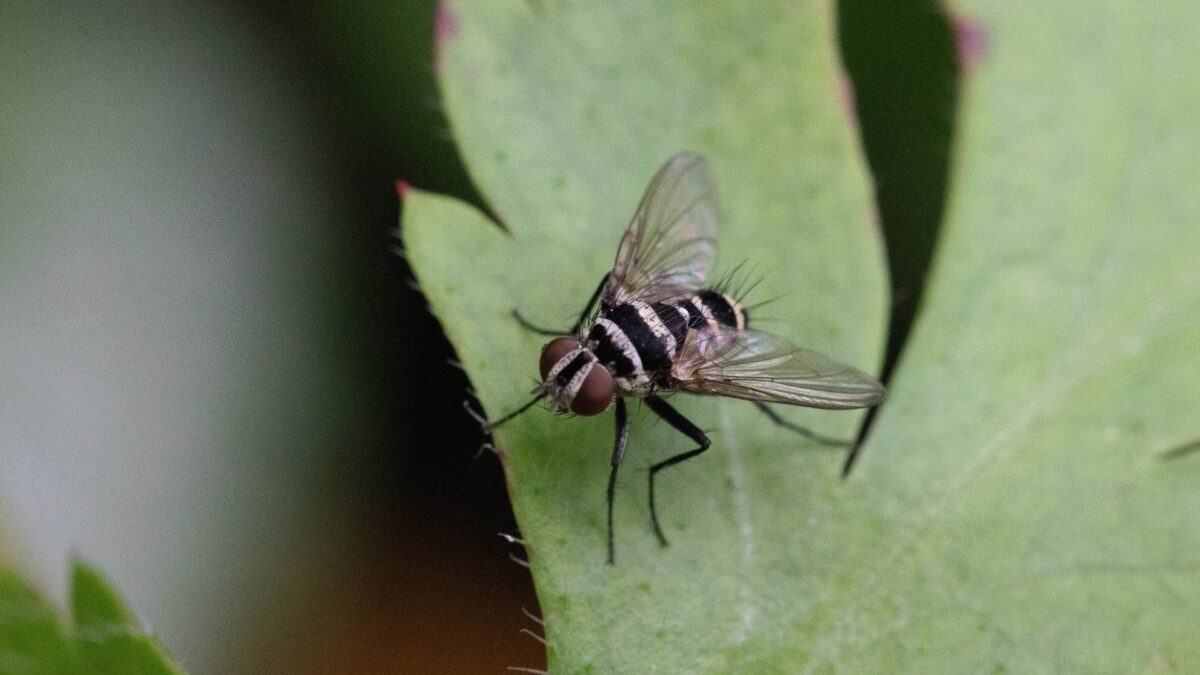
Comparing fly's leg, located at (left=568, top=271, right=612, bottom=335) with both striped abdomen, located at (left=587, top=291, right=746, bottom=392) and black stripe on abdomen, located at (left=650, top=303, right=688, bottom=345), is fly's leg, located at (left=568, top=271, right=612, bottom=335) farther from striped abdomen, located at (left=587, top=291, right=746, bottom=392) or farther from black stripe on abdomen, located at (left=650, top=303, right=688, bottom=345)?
black stripe on abdomen, located at (left=650, top=303, right=688, bottom=345)

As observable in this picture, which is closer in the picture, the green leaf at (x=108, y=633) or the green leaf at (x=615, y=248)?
the green leaf at (x=108, y=633)

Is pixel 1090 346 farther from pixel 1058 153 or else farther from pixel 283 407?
pixel 283 407

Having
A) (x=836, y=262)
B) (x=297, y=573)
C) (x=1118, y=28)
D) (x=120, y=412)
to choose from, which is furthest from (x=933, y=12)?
(x=120, y=412)

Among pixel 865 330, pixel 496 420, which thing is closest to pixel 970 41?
pixel 865 330

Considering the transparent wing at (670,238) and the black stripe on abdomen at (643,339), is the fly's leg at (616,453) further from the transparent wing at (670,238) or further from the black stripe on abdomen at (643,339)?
the transparent wing at (670,238)

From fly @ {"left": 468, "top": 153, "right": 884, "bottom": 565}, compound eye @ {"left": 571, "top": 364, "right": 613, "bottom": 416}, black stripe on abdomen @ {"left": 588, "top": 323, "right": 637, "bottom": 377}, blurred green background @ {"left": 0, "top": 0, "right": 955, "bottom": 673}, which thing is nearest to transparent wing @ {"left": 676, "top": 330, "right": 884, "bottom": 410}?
fly @ {"left": 468, "top": 153, "right": 884, "bottom": 565}

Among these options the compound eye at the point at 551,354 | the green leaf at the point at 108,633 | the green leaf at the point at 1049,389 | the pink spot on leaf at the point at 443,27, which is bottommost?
the green leaf at the point at 1049,389

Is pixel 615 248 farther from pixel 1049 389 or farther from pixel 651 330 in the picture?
pixel 1049 389

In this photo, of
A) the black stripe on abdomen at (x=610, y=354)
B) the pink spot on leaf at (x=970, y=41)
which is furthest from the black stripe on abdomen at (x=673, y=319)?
the pink spot on leaf at (x=970, y=41)
